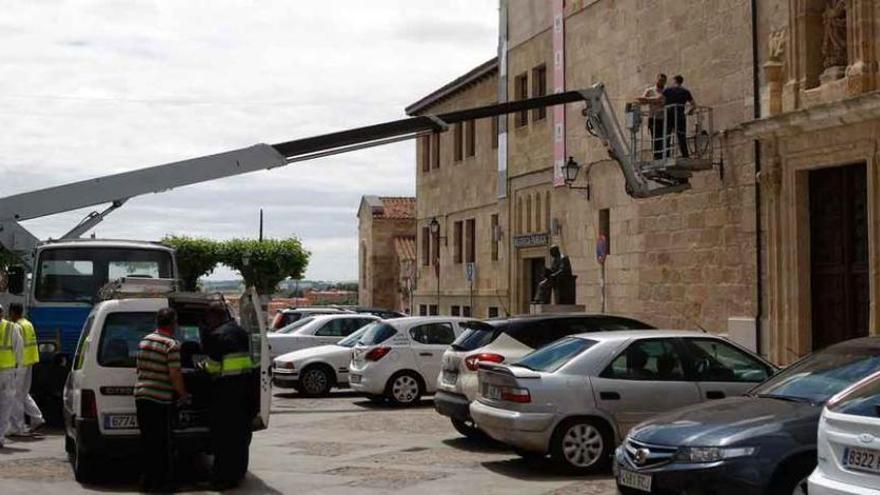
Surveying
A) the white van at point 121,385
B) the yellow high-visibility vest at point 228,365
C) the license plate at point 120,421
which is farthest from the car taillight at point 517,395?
the license plate at point 120,421

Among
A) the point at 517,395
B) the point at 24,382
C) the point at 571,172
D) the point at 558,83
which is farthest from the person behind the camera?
the point at 558,83

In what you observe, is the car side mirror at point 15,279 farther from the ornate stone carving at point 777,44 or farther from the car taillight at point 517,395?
the ornate stone carving at point 777,44

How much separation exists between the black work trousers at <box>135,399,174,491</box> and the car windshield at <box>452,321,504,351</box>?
4.23m

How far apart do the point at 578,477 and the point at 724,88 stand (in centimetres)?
1120

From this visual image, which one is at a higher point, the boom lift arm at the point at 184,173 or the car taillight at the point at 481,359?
the boom lift arm at the point at 184,173

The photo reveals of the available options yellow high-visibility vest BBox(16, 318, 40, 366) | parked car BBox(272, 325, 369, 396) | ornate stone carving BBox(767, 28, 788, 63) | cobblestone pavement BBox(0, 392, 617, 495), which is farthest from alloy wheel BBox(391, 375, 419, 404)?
ornate stone carving BBox(767, 28, 788, 63)

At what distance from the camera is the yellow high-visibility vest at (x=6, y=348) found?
45.4 feet

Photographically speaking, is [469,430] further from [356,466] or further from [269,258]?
[269,258]

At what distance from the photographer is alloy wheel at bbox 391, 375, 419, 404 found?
1838 centimetres

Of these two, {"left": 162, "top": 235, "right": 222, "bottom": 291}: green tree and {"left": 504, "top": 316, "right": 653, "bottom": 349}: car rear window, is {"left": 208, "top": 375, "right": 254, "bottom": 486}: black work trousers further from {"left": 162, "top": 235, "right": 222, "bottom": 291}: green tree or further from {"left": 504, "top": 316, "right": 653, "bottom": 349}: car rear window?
{"left": 162, "top": 235, "right": 222, "bottom": 291}: green tree

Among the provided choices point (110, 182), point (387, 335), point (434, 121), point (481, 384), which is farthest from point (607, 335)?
point (110, 182)

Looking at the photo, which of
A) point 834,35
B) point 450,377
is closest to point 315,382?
point 450,377

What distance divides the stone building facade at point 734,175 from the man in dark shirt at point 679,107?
442mm

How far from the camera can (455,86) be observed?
3562 cm
